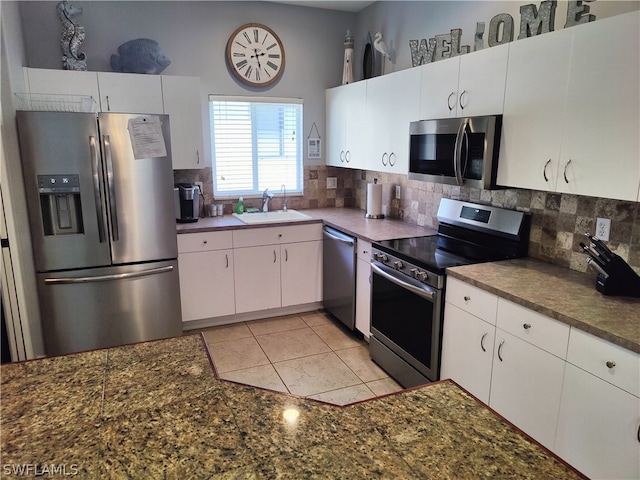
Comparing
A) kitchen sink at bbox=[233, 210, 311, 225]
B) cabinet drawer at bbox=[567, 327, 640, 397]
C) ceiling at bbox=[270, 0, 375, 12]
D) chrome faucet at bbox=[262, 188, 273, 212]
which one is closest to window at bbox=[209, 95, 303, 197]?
chrome faucet at bbox=[262, 188, 273, 212]

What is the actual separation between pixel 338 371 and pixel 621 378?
1864 millimetres

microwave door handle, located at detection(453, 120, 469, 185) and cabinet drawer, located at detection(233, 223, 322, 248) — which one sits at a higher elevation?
microwave door handle, located at detection(453, 120, 469, 185)

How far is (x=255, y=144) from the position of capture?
419cm

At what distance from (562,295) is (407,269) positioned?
2.93 feet

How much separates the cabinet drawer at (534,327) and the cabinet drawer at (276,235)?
6.77ft

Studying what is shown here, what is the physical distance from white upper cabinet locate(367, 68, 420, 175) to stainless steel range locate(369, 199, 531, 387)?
0.53 metres

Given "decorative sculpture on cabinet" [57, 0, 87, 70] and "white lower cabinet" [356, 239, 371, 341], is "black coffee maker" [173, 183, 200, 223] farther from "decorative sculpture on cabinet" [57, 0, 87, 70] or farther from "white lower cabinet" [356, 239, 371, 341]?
"white lower cabinet" [356, 239, 371, 341]

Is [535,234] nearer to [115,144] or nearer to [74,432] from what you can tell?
Result: [74,432]

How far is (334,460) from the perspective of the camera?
931 millimetres

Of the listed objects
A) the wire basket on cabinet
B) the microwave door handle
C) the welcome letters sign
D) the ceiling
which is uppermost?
the ceiling

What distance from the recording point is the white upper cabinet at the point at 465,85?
7.68 feet

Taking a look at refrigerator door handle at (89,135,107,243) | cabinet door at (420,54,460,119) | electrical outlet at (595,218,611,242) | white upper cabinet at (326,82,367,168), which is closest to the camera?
electrical outlet at (595,218,611,242)

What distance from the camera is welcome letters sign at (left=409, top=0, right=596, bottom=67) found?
7.07 ft

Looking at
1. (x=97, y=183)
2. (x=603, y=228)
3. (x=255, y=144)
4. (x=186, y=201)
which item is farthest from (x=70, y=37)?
(x=603, y=228)
